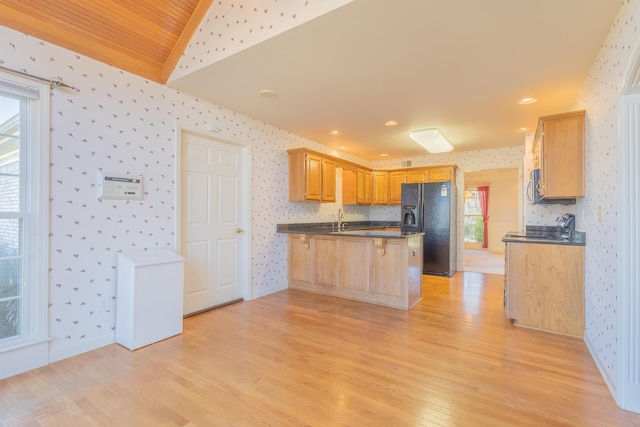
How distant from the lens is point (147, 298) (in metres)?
2.64

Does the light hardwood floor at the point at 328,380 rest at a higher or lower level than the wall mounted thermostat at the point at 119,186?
lower

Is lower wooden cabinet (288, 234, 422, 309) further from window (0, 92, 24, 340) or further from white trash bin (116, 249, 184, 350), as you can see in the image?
window (0, 92, 24, 340)

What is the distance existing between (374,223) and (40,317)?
6.13 metres

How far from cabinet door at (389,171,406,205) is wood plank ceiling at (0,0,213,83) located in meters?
4.82

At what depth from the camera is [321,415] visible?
172cm

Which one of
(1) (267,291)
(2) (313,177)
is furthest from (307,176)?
(1) (267,291)

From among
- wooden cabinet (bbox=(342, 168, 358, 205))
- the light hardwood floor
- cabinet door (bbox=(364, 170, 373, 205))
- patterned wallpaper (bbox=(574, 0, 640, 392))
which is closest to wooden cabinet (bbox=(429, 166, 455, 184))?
cabinet door (bbox=(364, 170, 373, 205))

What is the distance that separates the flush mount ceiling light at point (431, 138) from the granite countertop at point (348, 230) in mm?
1516

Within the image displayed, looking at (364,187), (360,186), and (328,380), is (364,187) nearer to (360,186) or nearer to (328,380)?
(360,186)

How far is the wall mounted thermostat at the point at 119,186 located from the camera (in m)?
2.61

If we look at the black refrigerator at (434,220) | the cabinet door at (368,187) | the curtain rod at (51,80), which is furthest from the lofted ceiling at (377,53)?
the cabinet door at (368,187)

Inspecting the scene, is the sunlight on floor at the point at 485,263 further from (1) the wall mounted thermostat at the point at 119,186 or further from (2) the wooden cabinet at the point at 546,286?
(1) the wall mounted thermostat at the point at 119,186

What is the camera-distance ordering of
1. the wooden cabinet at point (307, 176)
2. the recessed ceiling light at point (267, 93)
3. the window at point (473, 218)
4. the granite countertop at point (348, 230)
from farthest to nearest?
the window at point (473, 218) < the wooden cabinet at point (307, 176) < the granite countertop at point (348, 230) < the recessed ceiling light at point (267, 93)

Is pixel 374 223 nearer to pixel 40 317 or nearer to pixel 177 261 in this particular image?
pixel 177 261
